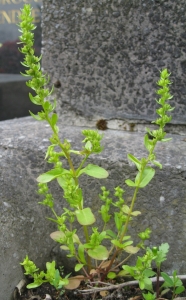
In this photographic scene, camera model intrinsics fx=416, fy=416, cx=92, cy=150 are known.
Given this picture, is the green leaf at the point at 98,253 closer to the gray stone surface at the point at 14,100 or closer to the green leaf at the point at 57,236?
the green leaf at the point at 57,236

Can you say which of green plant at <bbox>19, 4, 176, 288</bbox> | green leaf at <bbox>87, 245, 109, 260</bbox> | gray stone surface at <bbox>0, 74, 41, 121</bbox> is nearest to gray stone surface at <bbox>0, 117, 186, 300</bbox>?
green plant at <bbox>19, 4, 176, 288</bbox>

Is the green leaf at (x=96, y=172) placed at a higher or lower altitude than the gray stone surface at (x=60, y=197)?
higher

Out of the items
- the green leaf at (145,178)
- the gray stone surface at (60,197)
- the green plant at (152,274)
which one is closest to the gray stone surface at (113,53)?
the gray stone surface at (60,197)

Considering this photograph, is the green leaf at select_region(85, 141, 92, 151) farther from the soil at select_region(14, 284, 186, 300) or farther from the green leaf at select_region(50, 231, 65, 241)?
the soil at select_region(14, 284, 186, 300)

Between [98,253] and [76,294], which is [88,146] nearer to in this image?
[98,253]

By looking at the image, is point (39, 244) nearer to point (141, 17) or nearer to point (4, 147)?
point (4, 147)

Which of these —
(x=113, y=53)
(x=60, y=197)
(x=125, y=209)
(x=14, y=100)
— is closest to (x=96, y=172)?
(x=125, y=209)
